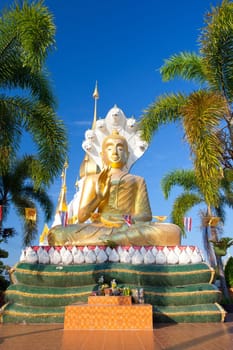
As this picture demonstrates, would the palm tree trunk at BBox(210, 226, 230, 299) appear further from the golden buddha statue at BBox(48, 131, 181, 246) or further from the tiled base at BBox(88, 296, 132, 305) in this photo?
the tiled base at BBox(88, 296, 132, 305)

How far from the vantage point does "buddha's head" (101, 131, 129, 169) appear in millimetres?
13516

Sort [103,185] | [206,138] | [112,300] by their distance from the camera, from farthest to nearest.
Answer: [103,185], [206,138], [112,300]

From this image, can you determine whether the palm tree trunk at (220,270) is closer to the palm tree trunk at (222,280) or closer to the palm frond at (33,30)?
the palm tree trunk at (222,280)

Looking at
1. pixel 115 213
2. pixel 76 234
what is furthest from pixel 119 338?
pixel 115 213

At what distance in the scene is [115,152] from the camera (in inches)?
531

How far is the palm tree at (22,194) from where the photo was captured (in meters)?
15.1

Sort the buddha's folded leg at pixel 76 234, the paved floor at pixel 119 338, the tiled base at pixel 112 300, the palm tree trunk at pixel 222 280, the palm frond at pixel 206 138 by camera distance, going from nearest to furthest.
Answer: the paved floor at pixel 119 338 < the tiled base at pixel 112 300 < the palm frond at pixel 206 138 < the buddha's folded leg at pixel 76 234 < the palm tree trunk at pixel 222 280

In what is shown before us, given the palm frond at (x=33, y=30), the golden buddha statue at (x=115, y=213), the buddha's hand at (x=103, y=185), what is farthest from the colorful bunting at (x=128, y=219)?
the palm frond at (x=33, y=30)

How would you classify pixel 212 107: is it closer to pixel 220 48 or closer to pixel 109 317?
pixel 220 48

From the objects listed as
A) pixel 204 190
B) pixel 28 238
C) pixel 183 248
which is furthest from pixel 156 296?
pixel 28 238

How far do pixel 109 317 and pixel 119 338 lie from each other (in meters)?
0.93

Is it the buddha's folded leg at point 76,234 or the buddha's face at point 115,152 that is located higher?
the buddha's face at point 115,152

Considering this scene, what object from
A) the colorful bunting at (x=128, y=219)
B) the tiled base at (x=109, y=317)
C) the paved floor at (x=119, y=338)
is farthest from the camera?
the colorful bunting at (x=128, y=219)

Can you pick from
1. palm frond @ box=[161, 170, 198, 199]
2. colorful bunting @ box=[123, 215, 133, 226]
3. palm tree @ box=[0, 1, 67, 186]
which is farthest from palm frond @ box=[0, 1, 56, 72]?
palm frond @ box=[161, 170, 198, 199]
